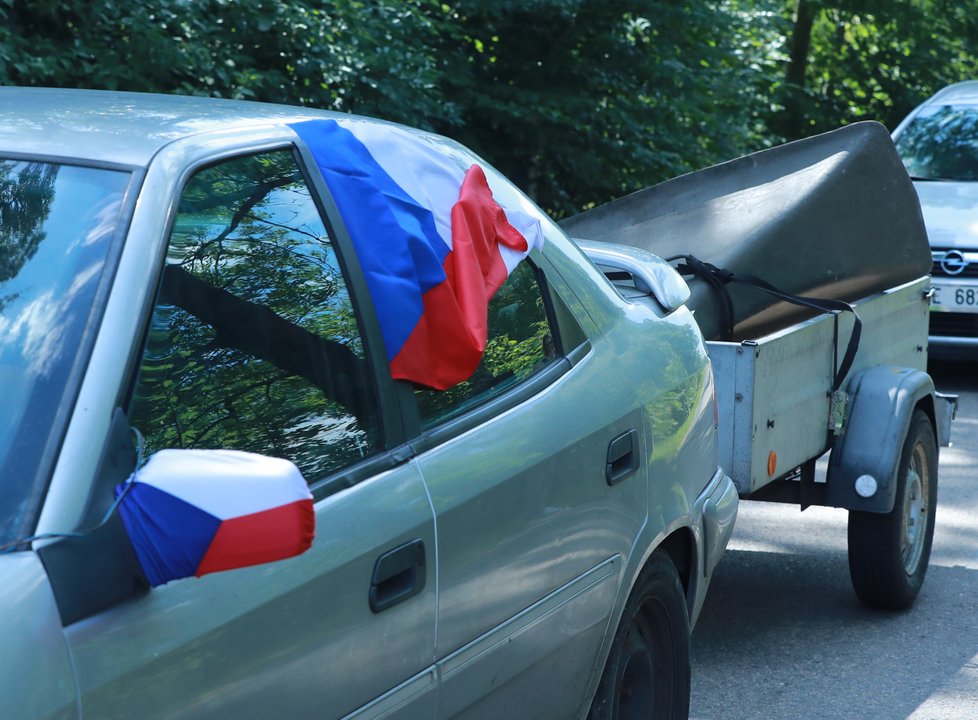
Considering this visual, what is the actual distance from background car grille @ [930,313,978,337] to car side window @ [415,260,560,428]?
7.13 m

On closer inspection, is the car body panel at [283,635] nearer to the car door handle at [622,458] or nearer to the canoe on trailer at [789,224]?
the car door handle at [622,458]

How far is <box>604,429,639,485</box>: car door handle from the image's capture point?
311 cm

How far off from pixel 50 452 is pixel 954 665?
150 inches

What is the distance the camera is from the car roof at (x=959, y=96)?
37.5ft

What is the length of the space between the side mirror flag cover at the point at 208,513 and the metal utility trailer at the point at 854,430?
285cm

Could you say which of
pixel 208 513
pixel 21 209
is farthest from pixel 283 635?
pixel 21 209

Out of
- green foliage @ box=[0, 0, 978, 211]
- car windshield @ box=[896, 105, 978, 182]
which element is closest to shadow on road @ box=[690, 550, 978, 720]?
green foliage @ box=[0, 0, 978, 211]

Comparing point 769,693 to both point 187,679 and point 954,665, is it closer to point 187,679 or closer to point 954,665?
point 954,665

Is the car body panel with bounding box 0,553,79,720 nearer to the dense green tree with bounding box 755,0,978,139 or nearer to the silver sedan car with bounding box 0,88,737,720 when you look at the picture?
the silver sedan car with bounding box 0,88,737,720

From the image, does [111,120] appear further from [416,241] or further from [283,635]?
[283,635]

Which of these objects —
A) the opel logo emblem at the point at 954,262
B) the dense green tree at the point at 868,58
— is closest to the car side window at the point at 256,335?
the opel logo emblem at the point at 954,262

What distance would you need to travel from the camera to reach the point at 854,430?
5035mm

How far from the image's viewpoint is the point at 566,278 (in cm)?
330

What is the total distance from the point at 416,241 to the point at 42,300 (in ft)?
2.71
